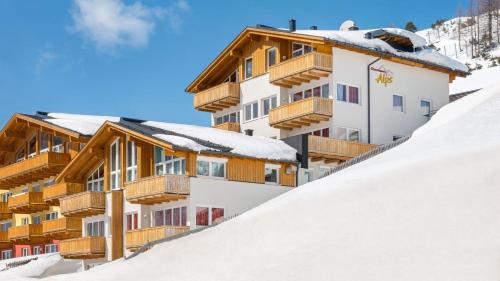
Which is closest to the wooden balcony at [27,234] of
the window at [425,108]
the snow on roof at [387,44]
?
the snow on roof at [387,44]

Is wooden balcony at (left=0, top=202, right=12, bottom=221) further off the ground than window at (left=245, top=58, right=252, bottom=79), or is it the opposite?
window at (left=245, top=58, right=252, bottom=79)

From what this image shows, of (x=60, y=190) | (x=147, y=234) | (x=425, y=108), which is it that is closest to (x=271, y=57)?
(x=425, y=108)

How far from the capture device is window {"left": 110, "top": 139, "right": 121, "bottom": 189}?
46.7 meters

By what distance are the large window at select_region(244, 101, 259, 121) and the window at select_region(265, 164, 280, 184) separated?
914 cm

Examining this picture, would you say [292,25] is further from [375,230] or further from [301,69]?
[375,230]

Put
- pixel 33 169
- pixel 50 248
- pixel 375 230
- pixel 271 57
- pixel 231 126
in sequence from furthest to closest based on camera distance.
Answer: pixel 50 248, pixel 33 169, pixel 231 126, pixel 271 57, pixel 375 230

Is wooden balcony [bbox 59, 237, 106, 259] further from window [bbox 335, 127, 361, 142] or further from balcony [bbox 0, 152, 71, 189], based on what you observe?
window [bbox 335, 127, 361, 142]

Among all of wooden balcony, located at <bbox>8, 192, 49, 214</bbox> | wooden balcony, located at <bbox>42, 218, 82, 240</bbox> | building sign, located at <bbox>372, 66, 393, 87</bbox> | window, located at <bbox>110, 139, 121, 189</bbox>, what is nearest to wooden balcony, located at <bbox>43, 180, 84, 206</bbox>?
wooden balcony, located at <bbox>42, 218, 82, 240</bbox>

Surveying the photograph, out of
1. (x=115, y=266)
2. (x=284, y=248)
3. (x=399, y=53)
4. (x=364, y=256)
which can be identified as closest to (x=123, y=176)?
(x=115, y=266)

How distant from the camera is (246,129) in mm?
53062

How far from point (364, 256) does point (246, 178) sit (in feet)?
72.3

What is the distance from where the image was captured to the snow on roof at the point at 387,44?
4922 centimetres

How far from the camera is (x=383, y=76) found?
5056cm

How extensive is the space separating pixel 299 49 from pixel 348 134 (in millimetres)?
6191
